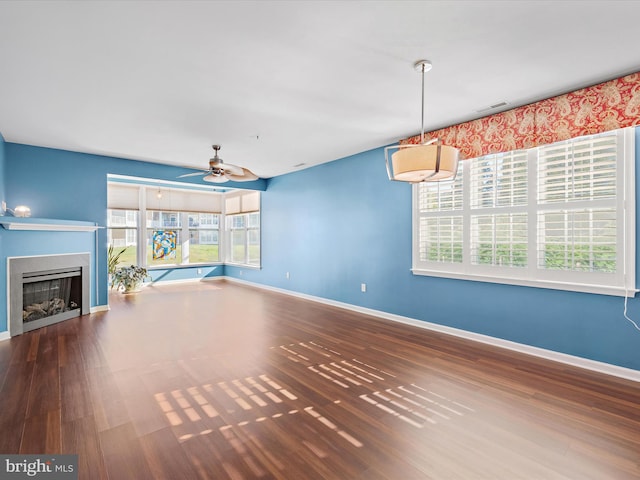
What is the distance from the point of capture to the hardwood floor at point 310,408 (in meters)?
1.79

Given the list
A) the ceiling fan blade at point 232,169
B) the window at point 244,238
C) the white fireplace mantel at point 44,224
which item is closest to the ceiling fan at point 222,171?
the ceiling fan blade at point 232,169

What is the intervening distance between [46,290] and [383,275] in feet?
16.2

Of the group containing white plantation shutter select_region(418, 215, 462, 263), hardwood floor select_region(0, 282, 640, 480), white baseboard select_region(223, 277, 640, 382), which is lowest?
hardwood floor select_region(0, 282, 640, 480)

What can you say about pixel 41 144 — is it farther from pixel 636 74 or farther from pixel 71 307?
pixel 636 74

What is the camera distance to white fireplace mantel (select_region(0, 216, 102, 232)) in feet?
12.6

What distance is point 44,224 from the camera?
13.9 ft

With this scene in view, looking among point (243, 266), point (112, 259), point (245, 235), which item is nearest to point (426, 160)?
point (243, 266)

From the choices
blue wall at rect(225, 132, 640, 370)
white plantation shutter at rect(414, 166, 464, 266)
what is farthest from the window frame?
white plantation shutter at rect(414, 166, 464, 266)

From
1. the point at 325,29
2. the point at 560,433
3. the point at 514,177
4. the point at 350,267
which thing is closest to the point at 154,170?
the point at 350,267

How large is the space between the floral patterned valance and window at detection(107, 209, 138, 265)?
7326mm

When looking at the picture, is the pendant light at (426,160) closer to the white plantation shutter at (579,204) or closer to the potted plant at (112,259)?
the white plantation shutter at (579,204)

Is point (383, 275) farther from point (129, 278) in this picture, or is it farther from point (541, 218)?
point (129, 278)

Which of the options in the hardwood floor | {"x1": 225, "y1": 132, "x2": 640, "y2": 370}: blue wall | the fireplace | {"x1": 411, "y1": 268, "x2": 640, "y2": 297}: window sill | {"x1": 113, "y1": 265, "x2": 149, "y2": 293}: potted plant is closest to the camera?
the hardwood floor

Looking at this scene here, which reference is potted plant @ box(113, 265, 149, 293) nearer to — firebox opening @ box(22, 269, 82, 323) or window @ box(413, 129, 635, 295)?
firebox opening @ box(22, 269, 82, 323)
